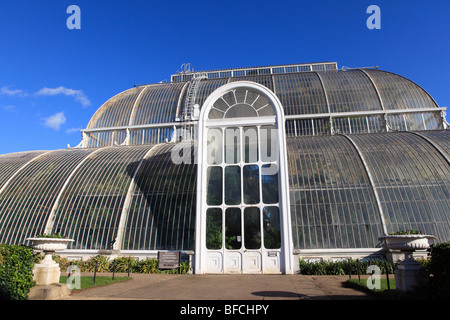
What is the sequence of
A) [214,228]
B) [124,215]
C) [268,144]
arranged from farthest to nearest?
[124,215] < [268,144] < [214,228]

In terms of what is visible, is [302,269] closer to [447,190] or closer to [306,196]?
[306,196]

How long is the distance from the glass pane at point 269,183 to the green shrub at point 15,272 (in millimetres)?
11539

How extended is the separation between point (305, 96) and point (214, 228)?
65.3 ft

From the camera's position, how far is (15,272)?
8258 millimetres

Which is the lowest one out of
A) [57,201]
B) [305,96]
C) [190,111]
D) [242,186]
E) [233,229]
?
[233,229]

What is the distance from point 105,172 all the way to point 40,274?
13.5m

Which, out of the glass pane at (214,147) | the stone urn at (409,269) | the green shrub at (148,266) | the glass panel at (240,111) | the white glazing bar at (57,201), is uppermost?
the glass panel at (240,111)

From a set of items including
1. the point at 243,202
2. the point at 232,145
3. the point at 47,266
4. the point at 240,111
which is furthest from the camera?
the point at 240,111

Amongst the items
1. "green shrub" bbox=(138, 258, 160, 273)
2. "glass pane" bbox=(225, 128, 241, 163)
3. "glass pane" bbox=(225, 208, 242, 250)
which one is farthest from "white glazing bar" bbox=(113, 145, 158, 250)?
"glass pane" bbox=(225, 128, 241, 163)

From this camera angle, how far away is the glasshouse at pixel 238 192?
16641 mm

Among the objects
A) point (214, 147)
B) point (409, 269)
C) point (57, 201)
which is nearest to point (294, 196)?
point (214, 147)

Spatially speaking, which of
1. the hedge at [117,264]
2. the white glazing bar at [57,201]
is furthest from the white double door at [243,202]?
the white glazing bar at [57,201]

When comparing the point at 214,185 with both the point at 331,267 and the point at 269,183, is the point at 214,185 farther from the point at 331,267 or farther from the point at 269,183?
the point at 331,267

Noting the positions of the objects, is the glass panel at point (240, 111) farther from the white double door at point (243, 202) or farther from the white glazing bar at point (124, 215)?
the white glazing bar at point (124, 215)
